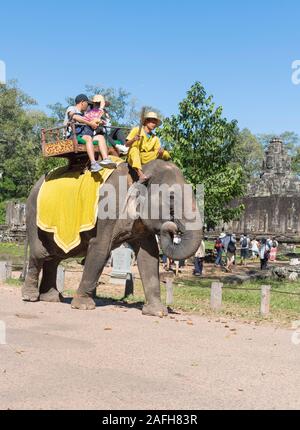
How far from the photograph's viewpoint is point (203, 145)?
1018 inches

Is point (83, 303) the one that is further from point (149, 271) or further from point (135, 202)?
point (135, 202)

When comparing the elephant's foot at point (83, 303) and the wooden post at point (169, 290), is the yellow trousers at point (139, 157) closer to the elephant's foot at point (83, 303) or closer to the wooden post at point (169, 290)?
the elephant's foot at point (83, 303)

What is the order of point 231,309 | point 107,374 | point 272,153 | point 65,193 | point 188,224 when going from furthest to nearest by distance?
point 272,153, point 231,309, point 65,193, point 188,224, point 107,374

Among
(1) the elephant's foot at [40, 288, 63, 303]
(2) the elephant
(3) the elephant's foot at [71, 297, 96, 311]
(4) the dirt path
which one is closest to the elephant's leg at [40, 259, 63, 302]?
(1) the elephant's foot at [40, 288, 63, 303]

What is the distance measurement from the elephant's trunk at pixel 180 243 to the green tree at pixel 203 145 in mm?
15728

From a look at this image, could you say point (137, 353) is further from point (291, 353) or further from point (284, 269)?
point (284, 269)

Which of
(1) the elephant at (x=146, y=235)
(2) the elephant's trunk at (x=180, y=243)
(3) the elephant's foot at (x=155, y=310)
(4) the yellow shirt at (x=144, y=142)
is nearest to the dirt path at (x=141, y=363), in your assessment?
(3) the elephant's foot at (x=155, y=310)

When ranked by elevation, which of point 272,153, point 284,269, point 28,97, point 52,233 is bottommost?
point 284,269

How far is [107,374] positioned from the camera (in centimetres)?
614

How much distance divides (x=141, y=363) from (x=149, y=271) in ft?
13.1

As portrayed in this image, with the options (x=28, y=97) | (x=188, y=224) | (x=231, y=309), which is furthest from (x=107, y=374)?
(x=28, y=97)

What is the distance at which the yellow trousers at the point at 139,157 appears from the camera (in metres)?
10.1

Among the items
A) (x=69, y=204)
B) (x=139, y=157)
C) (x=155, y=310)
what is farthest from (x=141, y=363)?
(x=69, y=204)
